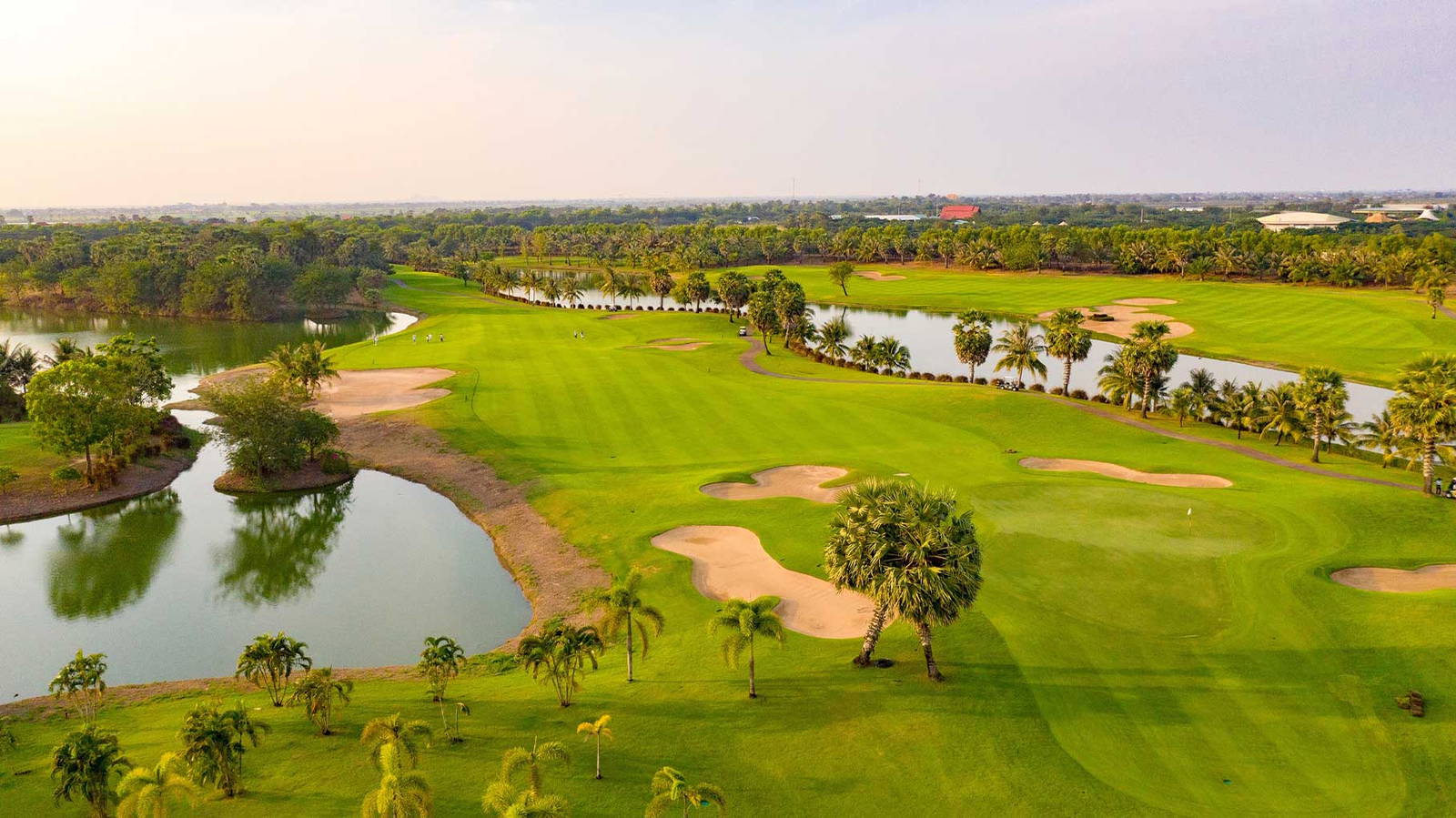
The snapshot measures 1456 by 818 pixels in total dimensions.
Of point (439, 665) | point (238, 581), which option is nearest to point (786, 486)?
point (439, 665)

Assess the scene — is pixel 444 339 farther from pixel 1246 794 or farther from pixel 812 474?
pixel 1246 794

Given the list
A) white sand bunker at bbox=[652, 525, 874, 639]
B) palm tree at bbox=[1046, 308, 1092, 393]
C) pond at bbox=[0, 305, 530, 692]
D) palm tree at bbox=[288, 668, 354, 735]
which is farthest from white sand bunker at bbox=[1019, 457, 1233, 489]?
palm tree at bbox=[288, 668, 354, 735]

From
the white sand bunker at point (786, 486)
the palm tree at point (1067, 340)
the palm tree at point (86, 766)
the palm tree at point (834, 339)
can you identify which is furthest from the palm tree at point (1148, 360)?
the palm tree at point (86, 766)

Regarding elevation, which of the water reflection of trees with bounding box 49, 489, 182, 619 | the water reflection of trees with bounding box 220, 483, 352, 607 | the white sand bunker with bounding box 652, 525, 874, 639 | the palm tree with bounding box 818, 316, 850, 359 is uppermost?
the palm tree with bounding box 818, 316, 850, 359

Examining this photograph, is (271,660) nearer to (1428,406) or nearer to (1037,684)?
(1037,684)

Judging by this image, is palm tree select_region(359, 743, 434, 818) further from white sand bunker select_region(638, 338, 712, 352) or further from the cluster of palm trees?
white sand bunker select_region(638, 338, 712, 352)

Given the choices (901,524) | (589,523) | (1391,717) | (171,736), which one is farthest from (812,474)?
(171,736)
